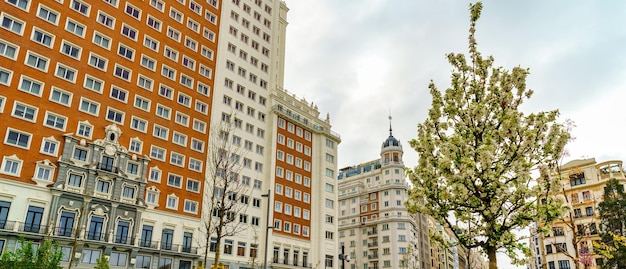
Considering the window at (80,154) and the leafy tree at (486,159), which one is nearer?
the leafy tree at (486,159)

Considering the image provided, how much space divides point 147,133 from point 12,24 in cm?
1791

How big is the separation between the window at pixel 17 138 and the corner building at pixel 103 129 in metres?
0.10

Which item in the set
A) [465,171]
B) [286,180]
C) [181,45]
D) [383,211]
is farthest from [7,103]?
[383,211]

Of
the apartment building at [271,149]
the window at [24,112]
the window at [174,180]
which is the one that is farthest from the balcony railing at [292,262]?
the window at [24,112]

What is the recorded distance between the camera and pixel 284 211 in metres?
65.1

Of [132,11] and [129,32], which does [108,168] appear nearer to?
[129,32]

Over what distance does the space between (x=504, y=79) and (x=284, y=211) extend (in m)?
53.8

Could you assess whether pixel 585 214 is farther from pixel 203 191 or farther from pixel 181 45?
pixel 181 45

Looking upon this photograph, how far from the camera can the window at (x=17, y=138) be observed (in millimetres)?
41344

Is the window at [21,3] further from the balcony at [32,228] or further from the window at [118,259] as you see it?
the window at [118,259]

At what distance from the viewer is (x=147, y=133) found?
172ft

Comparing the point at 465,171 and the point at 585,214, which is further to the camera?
the point at 585,214

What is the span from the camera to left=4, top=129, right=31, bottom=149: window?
4134 centimetres

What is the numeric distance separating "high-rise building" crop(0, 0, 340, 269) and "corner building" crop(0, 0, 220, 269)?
137 mm
